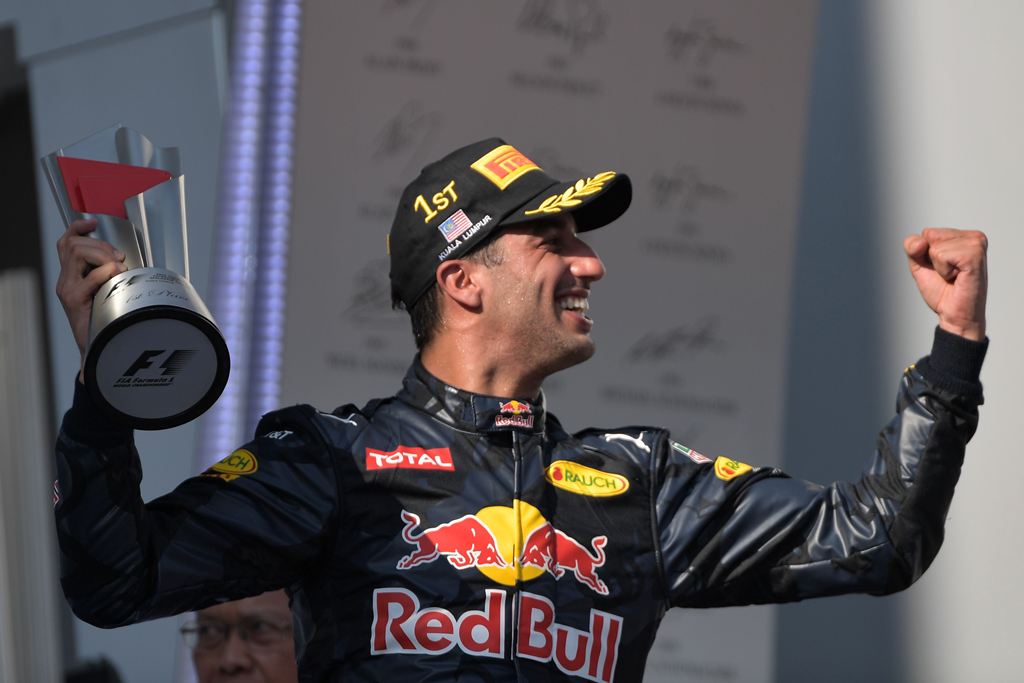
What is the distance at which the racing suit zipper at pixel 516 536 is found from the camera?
6.04 feet

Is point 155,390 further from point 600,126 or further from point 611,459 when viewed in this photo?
point 600,126

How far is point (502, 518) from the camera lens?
192 centimetres

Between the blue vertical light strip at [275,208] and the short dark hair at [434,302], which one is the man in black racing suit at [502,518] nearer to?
the short dark hair at [434,302]

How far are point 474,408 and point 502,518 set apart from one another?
203 millimetres

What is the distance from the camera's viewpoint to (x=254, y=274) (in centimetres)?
362

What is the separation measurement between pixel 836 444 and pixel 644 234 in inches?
44.2

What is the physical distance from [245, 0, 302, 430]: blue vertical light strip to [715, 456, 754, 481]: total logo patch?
1782mm

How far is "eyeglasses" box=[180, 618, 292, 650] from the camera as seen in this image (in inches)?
122
